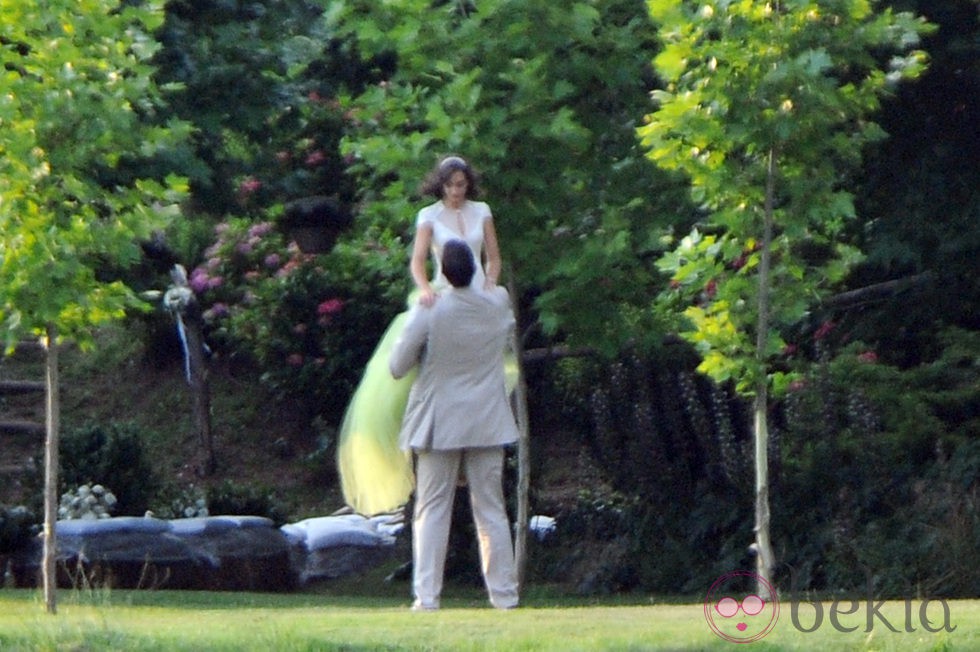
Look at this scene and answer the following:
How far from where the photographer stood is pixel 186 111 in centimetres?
1172

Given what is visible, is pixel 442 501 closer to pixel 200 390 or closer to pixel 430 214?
pixel 430 214

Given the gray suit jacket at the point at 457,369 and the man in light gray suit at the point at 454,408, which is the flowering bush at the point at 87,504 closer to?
the man in light gray suit at the point at 454,408

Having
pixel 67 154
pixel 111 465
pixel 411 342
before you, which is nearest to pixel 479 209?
pixel 411 342

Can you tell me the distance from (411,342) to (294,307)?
9.81 m

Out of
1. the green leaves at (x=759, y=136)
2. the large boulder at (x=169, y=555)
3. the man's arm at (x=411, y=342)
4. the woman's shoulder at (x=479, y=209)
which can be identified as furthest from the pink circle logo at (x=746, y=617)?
the large boulder at (x=169, y=555)

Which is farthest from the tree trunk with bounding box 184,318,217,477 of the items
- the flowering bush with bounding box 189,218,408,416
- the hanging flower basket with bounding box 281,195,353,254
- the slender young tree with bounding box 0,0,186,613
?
the slender young tree with bounding box 0,0,186,613

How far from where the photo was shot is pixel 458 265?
7.83 meters

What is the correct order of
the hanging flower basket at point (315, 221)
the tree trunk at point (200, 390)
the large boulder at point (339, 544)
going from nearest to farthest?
the large boulder at point (339, 544), the hanging flower basket at point (315, 221), the tree trunk at point (200, 390)

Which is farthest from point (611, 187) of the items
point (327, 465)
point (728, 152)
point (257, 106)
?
point (327, 465)

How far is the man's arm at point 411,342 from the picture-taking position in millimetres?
7852

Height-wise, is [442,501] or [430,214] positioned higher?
[430,214]

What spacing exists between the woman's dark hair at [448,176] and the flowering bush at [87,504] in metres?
5.41

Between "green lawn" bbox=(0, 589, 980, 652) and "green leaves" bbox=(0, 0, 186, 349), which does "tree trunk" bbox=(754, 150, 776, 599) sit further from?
"green leaves" bbox=(0, 0, 186, 349)

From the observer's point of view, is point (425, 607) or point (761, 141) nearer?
point (425, 607)
